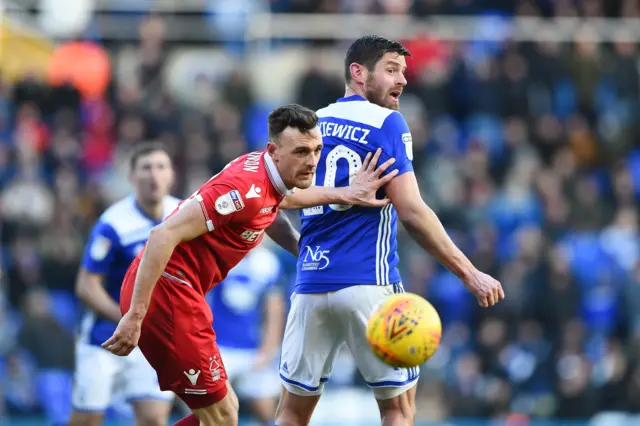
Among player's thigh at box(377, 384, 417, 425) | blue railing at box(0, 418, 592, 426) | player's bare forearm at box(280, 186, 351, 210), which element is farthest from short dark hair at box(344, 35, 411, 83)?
blue railing at box(0, 418, 592, 426)

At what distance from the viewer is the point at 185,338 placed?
21.7 ft

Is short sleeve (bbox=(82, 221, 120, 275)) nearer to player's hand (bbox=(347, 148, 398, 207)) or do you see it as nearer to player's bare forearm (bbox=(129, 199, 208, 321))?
player's bare forearm (bbox=(129, 199, 208, 321))

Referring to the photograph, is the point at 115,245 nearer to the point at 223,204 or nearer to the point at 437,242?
the point at 223,204

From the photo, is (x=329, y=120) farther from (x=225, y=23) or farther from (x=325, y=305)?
(x=225, y=23)

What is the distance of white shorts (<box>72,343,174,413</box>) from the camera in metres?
8.90

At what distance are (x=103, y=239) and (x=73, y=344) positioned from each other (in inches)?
231

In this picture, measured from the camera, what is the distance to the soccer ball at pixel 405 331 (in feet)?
21.0

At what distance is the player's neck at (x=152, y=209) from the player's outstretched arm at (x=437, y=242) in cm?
275

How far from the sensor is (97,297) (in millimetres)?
8602

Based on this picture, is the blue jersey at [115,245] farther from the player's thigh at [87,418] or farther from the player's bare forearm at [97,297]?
the player's thigh at [87,418]

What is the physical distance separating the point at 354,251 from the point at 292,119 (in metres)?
0.95

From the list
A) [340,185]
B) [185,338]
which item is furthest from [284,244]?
[185,338]

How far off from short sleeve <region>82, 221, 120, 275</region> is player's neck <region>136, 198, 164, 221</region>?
1.01 ft

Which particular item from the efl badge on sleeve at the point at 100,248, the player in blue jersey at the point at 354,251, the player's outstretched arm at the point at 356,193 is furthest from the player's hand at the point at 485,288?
the efl badge on sleeve at the point at 100,248
